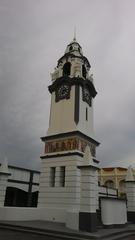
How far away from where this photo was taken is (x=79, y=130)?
19.2m

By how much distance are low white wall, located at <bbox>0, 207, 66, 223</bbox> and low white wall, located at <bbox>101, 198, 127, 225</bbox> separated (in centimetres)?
339

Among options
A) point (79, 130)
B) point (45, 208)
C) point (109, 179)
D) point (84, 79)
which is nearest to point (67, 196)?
point (45, 208)

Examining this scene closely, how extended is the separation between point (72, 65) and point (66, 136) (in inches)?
318

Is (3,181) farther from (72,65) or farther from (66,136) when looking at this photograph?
(72,65)

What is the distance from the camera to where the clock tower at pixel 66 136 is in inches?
688

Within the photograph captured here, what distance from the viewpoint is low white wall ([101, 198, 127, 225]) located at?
48.7 feet

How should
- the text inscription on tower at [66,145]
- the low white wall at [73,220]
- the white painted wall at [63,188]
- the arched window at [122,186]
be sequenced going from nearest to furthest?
the low white wall at [73,220] → the white painted wall at [63,188] → the text inscription on tower at [66,145] → the arched window at [122,186]

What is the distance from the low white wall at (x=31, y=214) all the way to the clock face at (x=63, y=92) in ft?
33.2

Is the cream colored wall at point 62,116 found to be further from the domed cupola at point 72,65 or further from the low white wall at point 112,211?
the low white wall at point 112,211

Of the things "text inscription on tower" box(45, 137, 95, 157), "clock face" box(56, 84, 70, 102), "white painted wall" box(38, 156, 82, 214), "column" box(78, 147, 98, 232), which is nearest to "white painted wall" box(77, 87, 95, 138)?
"text inscription on tower" box(45, 137, 95, 157)

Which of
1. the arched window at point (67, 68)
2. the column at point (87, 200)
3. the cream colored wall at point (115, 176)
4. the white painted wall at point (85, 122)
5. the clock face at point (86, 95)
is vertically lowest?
the column at point (87, 200)

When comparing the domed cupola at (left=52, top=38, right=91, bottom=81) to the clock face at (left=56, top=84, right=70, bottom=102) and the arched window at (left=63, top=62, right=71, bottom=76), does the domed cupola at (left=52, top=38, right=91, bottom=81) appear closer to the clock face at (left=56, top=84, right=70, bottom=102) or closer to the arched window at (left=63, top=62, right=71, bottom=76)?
the arched window at (left=63, top=62, right=71, bottom=76)

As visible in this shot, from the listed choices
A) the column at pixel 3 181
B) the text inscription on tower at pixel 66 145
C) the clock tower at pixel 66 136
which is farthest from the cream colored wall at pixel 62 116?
the column at pixel 3 181

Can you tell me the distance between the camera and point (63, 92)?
71.5ft
